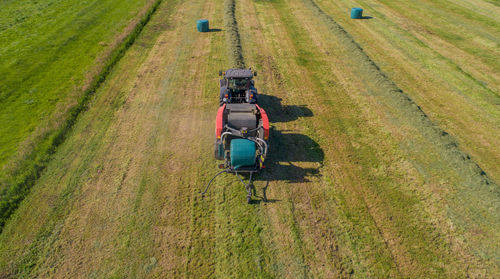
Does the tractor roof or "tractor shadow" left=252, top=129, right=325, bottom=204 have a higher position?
the tractor roof

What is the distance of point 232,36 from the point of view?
2206 cm

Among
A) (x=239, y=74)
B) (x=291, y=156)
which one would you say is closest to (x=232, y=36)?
(x=239, y=74)

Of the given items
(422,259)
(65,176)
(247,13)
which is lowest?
(422,259)

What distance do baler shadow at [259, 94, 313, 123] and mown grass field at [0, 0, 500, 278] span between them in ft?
0.33

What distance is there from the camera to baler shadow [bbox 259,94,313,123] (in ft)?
45.8

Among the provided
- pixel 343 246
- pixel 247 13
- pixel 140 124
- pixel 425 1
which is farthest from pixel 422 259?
pixel 425 1

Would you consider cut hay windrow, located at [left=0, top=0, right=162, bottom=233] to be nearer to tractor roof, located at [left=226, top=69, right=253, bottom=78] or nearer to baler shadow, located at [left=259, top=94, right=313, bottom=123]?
tractor roof, located at [left=226, top=69, right=253, bottom=78]

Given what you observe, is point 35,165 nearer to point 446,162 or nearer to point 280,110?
point 280,110

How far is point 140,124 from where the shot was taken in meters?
13.5

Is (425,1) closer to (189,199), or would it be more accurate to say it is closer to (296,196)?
(296,196)

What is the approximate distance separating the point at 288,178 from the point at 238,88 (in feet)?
16.6

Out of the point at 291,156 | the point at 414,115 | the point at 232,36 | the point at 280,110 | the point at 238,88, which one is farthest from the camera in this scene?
the point at 232,36

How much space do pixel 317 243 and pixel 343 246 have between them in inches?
29.1

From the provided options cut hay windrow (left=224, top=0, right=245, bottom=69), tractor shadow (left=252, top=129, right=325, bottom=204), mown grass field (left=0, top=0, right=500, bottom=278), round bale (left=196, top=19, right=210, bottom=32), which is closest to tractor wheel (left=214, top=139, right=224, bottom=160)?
mown grass field (left=0, top=0, right=500, bottom=278)
